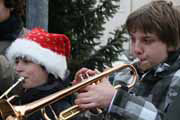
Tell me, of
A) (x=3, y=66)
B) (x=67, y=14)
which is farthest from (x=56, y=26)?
(x=3, y=66)

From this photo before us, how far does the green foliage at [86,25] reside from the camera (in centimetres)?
461

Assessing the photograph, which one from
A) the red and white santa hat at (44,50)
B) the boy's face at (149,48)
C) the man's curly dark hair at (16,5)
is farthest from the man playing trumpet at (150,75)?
the man's curly dark hair at (16,5)

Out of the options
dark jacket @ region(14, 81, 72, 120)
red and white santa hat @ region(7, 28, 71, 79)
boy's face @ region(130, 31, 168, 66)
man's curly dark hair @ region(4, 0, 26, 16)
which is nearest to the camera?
boy's face @ region(130, 31, 168, 66)

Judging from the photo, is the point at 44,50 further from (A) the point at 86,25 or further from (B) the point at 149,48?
(A) the point at 86,25

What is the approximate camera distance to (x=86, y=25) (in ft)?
15.4

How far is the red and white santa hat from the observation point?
2.25 m

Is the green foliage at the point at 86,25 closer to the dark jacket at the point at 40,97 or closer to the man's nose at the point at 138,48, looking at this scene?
the dark jacket at the point at 40,97

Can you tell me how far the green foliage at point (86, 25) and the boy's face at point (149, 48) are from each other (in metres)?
2.77

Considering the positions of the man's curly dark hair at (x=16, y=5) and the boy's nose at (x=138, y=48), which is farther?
the man's curly dark hair at (x=16, y=5)

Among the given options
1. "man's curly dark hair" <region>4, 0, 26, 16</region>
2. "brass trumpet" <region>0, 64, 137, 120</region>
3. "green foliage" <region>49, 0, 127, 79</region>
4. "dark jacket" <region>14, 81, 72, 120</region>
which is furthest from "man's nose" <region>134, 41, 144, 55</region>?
"green foliage" <region>49, 0, 127, 79</region>

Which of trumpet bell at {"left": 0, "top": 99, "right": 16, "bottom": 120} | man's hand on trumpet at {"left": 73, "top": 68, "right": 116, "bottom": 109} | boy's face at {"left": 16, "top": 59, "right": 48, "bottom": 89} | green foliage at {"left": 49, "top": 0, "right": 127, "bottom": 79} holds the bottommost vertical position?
green foliage at {"left": 49, "top": 0, "right": 127, "bottom": 79}

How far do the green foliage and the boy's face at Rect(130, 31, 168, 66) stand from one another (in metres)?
2.77

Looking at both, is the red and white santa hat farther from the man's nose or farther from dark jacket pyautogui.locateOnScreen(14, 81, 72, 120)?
the man's nose

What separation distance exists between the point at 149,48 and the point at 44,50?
0.77 meters
